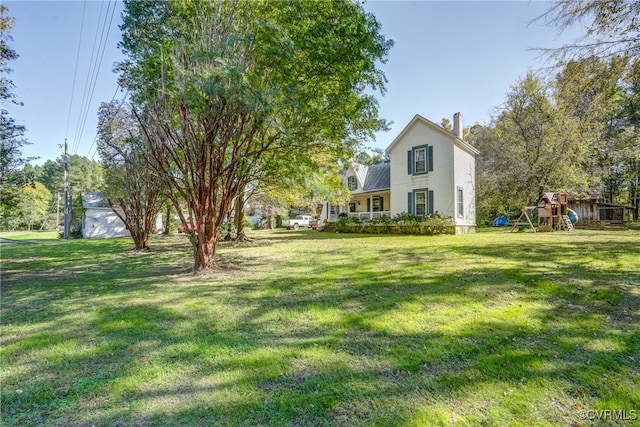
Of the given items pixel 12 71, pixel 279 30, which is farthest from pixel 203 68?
pixel 12 71

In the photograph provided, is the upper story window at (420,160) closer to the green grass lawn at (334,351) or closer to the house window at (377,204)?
the house window at (377,204)

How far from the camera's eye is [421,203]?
17.8m

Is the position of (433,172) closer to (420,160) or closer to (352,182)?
(420,160)

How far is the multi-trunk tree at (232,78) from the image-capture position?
584cm

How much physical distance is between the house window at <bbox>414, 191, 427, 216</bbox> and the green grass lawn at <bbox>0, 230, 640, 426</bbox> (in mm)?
11662

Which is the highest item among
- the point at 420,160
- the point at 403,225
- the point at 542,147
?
the point at 542,147

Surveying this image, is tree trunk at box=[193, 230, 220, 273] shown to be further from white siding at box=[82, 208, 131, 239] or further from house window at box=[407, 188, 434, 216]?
white siding at box=[82, 208, 131, 239]

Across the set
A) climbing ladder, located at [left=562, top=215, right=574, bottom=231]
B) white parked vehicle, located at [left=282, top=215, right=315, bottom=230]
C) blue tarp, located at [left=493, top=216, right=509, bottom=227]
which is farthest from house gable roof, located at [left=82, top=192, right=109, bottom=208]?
blue tarp, located at [left=493, top=216, right=509, bottom=227]

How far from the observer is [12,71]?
7.78 metres

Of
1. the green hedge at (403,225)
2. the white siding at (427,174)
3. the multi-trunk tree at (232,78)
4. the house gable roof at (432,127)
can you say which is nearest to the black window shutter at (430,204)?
the white siding at (427,174)

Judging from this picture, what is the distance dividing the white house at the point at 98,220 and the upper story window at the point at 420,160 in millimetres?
21960

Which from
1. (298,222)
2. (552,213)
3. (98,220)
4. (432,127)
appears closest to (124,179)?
(432,127)

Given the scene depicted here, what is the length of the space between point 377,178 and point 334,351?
21.3 m

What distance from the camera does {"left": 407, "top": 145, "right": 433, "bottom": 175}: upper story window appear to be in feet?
57.1
